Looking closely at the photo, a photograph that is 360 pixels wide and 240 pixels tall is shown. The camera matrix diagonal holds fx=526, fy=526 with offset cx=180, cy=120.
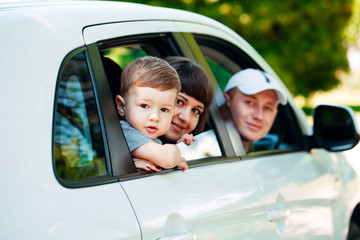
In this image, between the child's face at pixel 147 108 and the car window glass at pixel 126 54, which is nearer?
the child's face at pixel 147 108

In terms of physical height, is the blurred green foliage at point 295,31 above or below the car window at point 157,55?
above

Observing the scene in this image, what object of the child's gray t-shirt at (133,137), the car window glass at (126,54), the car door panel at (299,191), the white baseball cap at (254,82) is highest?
the car window glass at (126,54)

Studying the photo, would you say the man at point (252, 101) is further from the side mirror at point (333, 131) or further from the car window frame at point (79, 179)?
the car window frame at point (79, 179)

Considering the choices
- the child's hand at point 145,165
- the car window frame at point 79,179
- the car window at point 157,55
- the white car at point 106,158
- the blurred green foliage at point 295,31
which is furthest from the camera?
the blurred green foliage at point 295,31

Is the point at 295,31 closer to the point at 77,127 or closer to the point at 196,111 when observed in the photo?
the point at 196,111

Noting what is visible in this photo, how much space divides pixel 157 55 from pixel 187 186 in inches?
32.6

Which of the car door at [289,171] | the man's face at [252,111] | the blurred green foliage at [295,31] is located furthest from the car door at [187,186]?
the blurred green foliage at [295,31]

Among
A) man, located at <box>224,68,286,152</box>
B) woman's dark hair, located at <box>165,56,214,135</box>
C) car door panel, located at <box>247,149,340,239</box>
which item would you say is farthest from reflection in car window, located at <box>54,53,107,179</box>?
man, located at <box>224,68,286,152</box>

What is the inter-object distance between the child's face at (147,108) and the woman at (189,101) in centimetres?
36

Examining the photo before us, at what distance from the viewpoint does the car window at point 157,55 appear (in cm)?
246

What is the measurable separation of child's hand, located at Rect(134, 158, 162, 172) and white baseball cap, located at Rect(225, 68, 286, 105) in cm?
119

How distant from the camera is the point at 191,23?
275cm

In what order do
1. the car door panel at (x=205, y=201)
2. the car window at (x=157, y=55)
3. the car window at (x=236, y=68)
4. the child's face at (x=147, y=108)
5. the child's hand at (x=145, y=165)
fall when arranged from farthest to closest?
the car window at (x=236, y=68), the car window at (x=157, y=55), the child's face at (x=147, y=108), the child's hand at (x=145, y=165), the car door panel at (x=205, y=201)

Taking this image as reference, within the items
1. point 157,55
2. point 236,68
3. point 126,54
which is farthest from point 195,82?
point 236,68
